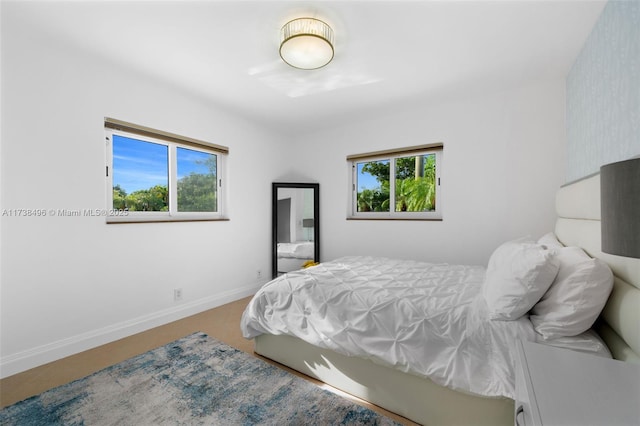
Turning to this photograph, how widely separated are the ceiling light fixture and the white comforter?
1.63 meters

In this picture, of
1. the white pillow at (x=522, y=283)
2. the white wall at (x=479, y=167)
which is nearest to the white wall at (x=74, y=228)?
the white wall at (x=479, y=167)

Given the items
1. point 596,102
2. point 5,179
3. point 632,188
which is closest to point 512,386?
point 632,188

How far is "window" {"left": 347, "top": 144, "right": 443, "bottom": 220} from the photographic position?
3.43 metres

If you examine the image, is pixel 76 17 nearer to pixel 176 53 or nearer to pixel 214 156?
pixel 176 53

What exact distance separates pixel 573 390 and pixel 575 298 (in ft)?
2.04

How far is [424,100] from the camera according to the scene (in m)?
3.15

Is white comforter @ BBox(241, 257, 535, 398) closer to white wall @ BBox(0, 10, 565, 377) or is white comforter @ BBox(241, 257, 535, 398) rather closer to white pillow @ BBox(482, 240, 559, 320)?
white pillow @ BBox(482, 240, 559, 320)

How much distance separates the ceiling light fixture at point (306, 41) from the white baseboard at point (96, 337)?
2701 millimetres

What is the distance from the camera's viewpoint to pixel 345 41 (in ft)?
6.78

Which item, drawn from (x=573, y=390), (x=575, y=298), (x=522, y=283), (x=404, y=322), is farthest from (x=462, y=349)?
(x=573, y=390)

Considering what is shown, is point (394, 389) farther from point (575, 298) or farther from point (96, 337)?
point (96, 337)

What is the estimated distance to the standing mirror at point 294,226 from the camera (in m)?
4.16

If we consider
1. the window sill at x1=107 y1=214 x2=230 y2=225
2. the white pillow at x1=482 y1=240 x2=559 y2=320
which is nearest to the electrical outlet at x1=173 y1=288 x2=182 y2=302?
the window sill at x1=107 y1=214 x2=230 y2=225

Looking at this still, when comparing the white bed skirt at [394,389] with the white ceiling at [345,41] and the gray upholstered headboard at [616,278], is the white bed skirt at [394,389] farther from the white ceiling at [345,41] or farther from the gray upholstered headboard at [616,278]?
the white ceiling at [345,41]
